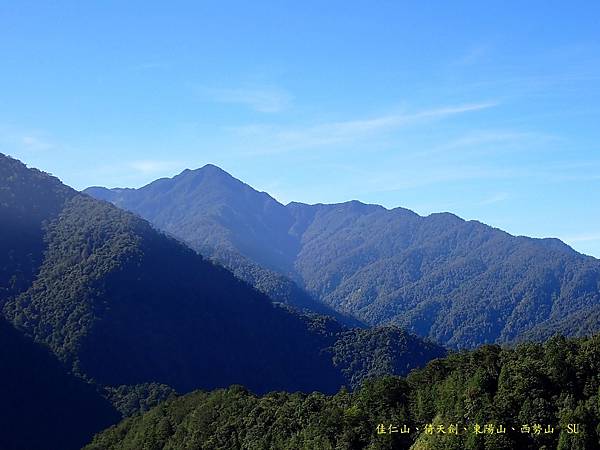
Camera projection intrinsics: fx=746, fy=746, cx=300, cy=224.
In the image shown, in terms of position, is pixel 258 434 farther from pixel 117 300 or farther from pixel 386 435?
pixel 117 300

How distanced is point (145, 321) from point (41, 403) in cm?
4041

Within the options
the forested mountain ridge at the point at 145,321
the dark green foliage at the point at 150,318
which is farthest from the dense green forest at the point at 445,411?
the dark green foliage at the point at 150,318

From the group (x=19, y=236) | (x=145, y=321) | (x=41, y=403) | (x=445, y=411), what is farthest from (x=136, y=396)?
(x=445, y=411)

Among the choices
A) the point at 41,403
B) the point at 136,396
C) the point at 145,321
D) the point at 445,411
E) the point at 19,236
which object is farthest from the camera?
the point at 19,236

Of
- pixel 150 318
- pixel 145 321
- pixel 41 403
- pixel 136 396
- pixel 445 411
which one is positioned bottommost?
pixel 41 403

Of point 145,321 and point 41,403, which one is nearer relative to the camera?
point 41,403

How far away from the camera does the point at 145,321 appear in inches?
6186

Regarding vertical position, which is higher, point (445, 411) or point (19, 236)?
point (19, 236)

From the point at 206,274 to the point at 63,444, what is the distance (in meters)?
83.2

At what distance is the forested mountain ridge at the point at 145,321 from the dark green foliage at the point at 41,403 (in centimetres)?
220

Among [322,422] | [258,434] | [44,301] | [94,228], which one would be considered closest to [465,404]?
[322,422]

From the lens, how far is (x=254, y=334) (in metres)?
182

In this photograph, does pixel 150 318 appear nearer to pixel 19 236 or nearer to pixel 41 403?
pixel 19 236

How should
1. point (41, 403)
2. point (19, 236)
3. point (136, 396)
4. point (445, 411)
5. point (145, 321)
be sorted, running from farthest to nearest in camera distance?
point (19, 236) < point (145, 321) < point (136, 396) < point (41, 403) < point (445, 411)
